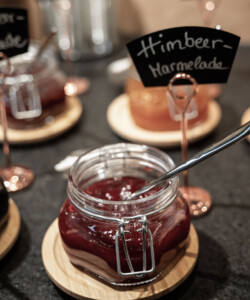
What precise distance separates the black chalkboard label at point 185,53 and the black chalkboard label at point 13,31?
1.01 ft

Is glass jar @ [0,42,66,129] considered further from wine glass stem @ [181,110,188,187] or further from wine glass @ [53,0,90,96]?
wine glass stem @ [181,110,188,187]

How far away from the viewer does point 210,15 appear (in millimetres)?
1299

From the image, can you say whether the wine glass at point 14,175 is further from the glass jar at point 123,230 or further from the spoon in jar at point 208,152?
the spoon in jar at point 208,152

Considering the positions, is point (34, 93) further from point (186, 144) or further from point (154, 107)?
point (186, 144)

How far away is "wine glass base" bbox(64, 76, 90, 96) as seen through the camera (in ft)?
4.77

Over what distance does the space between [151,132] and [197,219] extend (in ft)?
1.06

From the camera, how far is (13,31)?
1.03 m

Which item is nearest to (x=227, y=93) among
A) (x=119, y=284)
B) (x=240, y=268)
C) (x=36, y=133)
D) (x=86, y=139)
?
(x=86, y=139)

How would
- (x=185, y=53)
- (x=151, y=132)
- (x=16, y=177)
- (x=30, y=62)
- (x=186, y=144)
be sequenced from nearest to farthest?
1. (x=185, y=53)
2. (x=186, y=144)
3. (x=16, y=177)
4. (x=151, y=132)
5. (x=30, y=62)

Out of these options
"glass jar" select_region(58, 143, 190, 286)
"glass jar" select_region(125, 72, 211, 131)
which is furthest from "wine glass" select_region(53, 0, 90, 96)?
"glass jar" select_region(58, 143, 190, 286)

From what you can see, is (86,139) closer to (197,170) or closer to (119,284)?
(197,170)

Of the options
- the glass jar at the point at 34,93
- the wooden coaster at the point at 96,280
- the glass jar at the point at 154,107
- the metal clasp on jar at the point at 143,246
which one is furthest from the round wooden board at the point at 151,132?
the metal clasp on jar at the point at 143,246

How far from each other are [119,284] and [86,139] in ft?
1.76

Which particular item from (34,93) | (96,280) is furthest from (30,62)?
(96,280)
